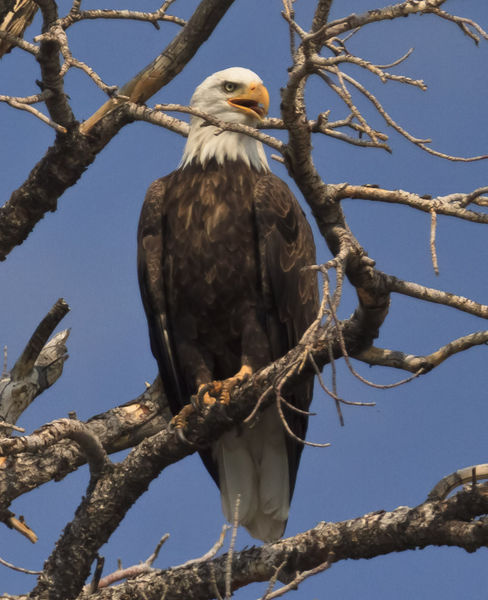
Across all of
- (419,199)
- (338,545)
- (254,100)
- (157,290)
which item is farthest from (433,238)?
(254,100)

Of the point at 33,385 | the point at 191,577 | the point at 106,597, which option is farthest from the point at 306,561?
the point at 33,385

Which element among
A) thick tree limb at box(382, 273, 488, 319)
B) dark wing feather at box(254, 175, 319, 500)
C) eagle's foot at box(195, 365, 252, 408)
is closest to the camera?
thick tree limb at box(382, 273, 488, 319)

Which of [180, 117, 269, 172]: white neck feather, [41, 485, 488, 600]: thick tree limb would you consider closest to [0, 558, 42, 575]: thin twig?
[41, 485, 488, 600]: thick tree limb

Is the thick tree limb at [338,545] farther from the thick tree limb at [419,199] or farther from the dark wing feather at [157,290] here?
the dark wing feather at [157,290]

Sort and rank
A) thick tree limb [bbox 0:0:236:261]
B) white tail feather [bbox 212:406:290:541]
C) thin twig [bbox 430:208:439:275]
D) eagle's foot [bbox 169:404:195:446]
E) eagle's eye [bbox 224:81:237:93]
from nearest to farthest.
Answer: thin twig [bbox 430:208:439:275] → eagle's foot [bbox 169:404:195:446] → thick tree limb [bbox 0:0:236:261] → white tail feather [bbox 212:406:290:541] → eagle's eye [bbox 224:81:237:93]

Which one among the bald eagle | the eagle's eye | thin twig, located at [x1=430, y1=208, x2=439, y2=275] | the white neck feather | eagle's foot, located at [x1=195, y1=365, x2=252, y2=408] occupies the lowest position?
thin twig, located at [x1=430, y1=208, x2=439, y2=275]

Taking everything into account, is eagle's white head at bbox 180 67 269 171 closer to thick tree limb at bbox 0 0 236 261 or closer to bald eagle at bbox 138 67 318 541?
bald eagle at bbox 138 67 318 541

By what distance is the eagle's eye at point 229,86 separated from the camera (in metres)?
6.54

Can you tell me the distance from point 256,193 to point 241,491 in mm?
1879

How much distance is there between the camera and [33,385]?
6375mm

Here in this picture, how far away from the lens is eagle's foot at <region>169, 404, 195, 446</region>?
4988mm

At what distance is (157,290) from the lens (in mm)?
5953

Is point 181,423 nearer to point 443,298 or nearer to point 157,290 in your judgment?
point 157,290

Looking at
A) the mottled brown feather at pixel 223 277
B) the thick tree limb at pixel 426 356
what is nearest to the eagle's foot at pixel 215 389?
the mottled brown feather at pixel 223 277
